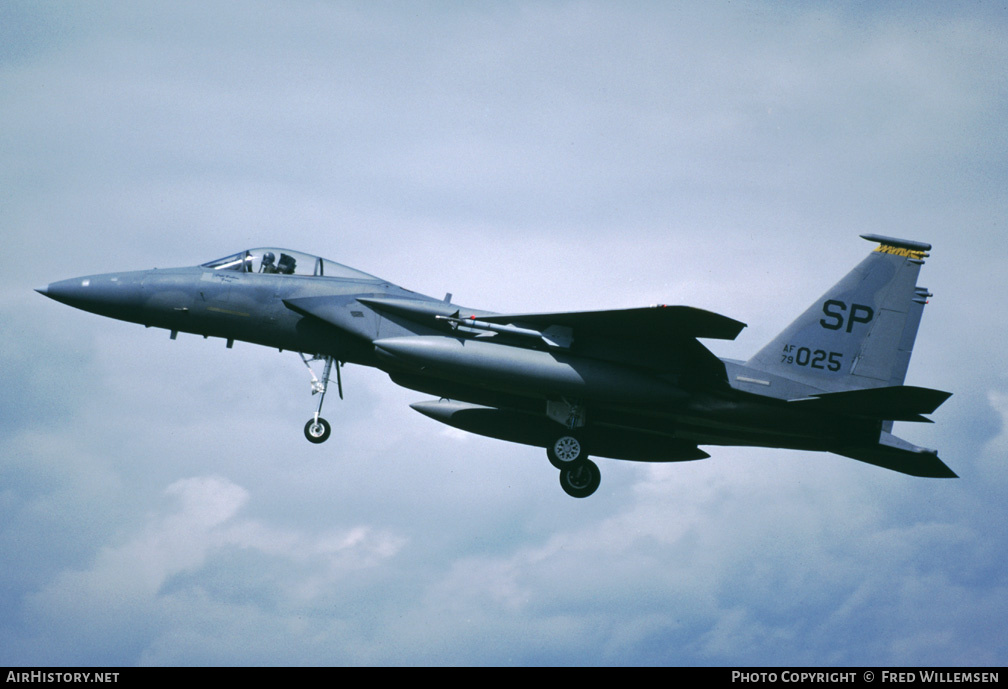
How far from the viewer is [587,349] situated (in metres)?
16.8

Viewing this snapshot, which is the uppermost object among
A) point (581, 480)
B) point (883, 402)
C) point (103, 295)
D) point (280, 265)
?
point (280, 265)

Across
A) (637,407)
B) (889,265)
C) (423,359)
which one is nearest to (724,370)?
(637,407)

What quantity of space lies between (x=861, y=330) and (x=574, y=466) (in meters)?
6.12

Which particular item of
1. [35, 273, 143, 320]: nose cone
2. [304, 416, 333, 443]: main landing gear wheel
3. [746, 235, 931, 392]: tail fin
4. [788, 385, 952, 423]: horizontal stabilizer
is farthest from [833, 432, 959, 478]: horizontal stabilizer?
[35, 273, 143, 320]: nose cone

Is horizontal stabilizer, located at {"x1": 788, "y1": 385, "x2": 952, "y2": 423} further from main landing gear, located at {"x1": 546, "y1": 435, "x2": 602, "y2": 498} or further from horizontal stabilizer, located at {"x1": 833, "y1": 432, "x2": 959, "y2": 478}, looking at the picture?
main landing gear, located at {"x1": 546, "y1": 435, "x2": 602, "y2": 498}

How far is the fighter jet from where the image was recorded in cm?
1634

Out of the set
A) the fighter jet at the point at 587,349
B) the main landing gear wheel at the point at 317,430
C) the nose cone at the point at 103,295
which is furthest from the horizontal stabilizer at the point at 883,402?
the nose cone at the point at 103,295

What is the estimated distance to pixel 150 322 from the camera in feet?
57.0

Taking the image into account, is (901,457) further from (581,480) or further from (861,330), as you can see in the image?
(581,480)

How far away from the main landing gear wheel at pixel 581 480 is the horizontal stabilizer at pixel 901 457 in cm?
459

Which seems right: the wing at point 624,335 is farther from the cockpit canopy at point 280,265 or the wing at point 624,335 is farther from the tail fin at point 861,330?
the cockpit canopy at point 280,265

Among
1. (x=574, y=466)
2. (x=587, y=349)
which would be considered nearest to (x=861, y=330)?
(x=587, y=349)
